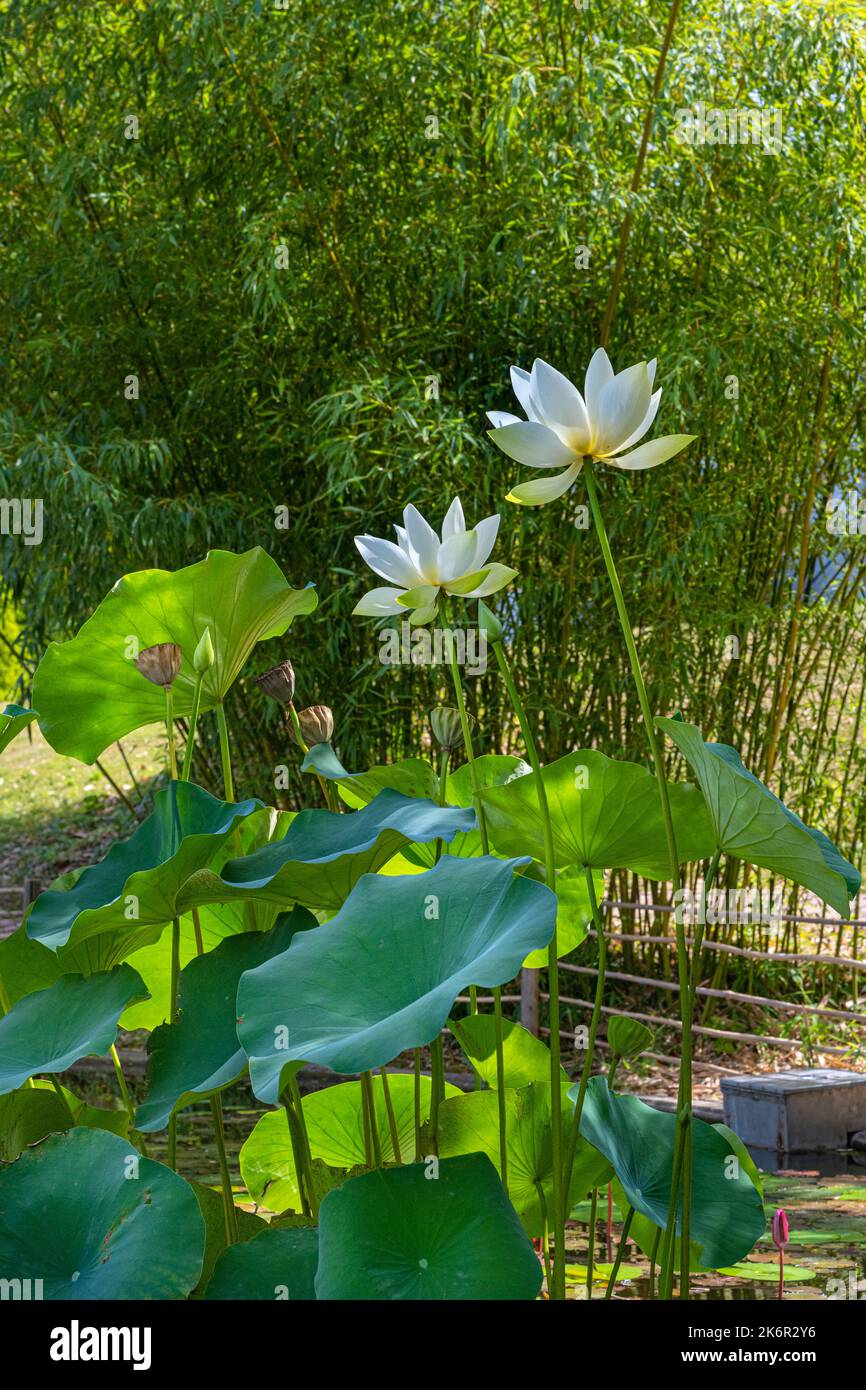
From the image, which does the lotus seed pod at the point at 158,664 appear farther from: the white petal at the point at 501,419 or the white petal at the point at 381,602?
the white petal at the point at 501,419

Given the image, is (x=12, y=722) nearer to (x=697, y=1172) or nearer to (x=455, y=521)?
(x=455, y=521)

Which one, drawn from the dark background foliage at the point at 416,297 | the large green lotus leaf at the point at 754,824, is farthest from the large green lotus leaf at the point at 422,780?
the dark background foliage at the point at 416,297

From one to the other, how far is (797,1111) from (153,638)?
10.1ft

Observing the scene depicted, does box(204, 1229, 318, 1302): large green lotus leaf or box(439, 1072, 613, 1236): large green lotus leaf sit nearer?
box(204, 1229, 318, 1302): large green lotus leaf

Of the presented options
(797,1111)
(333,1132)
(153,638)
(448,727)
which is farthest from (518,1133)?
(797,1111)

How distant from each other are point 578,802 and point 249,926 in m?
0.30

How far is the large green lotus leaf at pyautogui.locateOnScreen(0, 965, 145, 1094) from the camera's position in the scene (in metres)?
1.08

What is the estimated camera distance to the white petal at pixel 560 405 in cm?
Answer: 107

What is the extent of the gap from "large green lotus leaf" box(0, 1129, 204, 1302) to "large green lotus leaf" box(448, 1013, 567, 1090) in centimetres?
32

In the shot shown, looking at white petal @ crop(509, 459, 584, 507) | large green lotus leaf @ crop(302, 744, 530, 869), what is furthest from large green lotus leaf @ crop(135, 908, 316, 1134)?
white petal @ crop(509, 459, 584, 507)

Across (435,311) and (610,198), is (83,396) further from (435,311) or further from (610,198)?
(610,198)

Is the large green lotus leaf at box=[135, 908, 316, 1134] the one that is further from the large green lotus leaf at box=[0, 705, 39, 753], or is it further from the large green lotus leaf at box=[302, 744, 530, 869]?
the large green lotus leaf at box=[0, 705, 39, 753]

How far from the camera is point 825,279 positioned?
461cm
